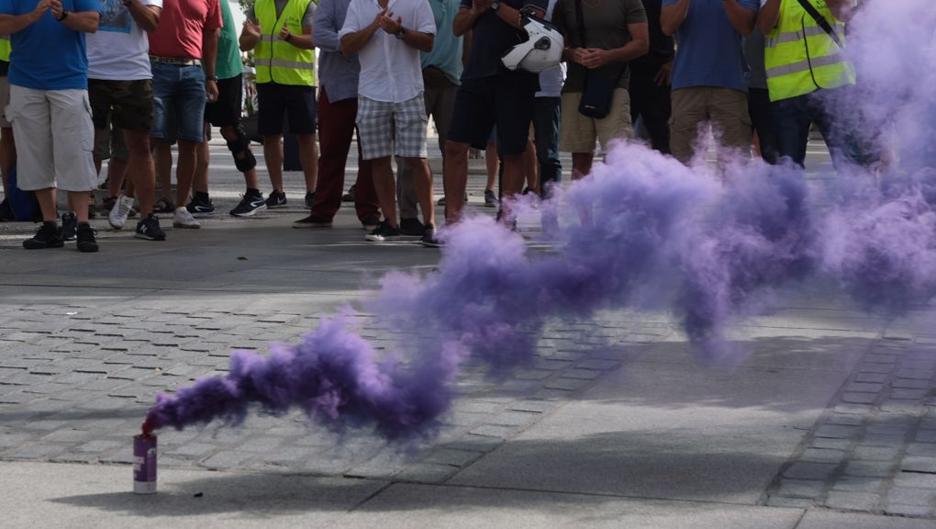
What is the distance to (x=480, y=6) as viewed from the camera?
983 cm

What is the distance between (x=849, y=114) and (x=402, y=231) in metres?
5.83

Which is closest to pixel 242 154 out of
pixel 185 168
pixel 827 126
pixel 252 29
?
pixel 252 29

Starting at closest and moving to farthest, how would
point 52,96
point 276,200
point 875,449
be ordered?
point 875,449 → point 52,96 → point 276,200

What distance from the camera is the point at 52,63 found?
32.1ft

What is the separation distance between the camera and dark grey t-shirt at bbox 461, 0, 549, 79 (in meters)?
9.85

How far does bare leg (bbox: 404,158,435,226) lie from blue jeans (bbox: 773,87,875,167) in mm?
2680

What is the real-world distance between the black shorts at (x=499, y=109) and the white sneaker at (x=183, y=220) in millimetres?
2571

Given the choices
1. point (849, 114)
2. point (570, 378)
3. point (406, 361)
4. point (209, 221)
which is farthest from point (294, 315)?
point (209, 221)

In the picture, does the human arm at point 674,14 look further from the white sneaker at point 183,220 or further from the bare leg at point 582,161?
the white sneaker at point 183,220

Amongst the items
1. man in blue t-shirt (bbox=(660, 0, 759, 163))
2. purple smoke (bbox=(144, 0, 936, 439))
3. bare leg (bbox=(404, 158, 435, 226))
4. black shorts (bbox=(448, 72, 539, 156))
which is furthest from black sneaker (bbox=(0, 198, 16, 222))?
purple smoke (bbox=(144, 0, 936, 439))

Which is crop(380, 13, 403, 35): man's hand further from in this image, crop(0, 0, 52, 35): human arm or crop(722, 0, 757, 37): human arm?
crop(722, 0, 757, 37): human arm

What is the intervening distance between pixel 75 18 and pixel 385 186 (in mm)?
2345

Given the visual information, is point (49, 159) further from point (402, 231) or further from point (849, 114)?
point (849, 114)

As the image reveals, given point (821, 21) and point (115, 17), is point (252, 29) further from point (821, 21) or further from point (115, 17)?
point (821, 21)
